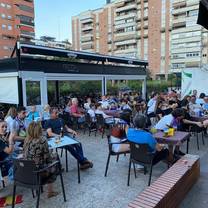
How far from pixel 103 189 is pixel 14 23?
61079 millimetres

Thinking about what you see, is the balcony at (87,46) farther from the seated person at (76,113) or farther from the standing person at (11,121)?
the standing person at (11,121)

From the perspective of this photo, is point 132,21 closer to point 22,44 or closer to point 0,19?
point 0,19

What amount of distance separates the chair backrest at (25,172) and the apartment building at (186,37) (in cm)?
5081

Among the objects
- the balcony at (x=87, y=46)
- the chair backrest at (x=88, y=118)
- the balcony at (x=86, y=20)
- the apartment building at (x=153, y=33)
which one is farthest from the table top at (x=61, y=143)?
the balcony at (x=86, y=20)

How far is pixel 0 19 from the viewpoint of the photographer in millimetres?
53375

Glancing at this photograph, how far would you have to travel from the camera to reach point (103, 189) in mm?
3730

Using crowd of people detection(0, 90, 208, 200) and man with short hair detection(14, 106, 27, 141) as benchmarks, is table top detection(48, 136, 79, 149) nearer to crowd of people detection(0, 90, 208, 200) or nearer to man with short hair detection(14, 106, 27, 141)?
crowd of people detection(0, 90, 208, 200)

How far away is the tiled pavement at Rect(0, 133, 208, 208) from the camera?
3.29 metres

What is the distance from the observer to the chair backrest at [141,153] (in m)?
3.63

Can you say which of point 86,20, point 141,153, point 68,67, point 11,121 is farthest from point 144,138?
point 86,20

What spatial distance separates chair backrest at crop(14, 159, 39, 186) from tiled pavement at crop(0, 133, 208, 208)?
19.8 inches

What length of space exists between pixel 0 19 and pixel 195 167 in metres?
59.5

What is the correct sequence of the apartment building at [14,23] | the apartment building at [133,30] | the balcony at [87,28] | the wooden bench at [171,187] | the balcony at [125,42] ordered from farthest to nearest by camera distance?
1. the balcony at [87,28]
2. the balcony at [125,42]
3. the apartment building at [133,30]
4. the apartment building at [14,23]
5. the wooden bench at [171,187]

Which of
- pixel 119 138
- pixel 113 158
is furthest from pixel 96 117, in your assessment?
pixel 119 138
